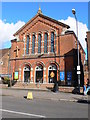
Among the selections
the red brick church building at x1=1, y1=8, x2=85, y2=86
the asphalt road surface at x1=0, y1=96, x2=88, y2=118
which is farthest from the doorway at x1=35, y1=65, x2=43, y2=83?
the asphalt road surface at x1=0, y1=96, x2=88, y2=118

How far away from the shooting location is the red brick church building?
30531 millimetres

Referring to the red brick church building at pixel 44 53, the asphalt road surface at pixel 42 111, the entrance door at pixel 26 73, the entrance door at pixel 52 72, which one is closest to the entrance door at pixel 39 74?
the red brick church building at pixel 44 53

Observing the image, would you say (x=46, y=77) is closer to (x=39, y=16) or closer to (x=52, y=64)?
(x=52, y=64)

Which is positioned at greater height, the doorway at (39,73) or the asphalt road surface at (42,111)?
the doorway at (39,73)

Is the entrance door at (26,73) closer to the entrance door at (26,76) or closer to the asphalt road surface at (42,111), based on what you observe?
the entrance door at (26,76)

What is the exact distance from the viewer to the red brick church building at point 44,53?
30531 millimetres

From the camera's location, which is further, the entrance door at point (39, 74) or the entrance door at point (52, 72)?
the entrance door at point (39, 74)

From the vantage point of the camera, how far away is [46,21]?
34188 millimetres

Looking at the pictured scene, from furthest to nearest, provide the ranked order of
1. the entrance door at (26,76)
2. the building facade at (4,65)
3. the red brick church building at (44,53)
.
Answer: the building facade at (4,65), the entrance door at (26,76), the red brick church building at (44,53)

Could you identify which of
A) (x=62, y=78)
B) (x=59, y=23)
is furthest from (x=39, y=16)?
(x=62, y=78)

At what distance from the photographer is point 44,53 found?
33.3 m

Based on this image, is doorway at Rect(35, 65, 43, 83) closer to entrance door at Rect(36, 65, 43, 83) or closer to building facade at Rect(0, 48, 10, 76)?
entrance door at Rect(36, 65, 43, 83)

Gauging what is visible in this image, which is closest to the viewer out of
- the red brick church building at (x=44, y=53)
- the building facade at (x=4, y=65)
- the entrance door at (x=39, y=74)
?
the red brick church building at (x=44, y=53)

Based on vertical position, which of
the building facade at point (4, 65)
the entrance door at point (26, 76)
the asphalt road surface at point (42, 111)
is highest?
the building facade at point (4, 65)
